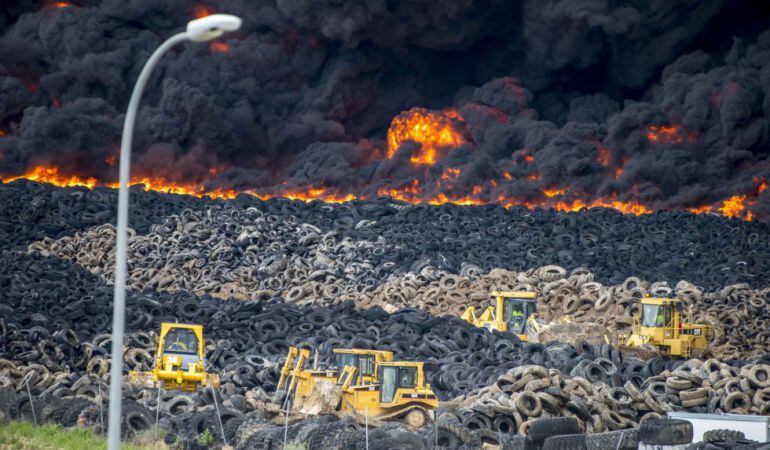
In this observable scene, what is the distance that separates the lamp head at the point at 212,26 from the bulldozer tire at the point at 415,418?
12692 millimetres

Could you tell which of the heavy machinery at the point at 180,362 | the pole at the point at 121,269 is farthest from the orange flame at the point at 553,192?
the pole at the point at 121,269

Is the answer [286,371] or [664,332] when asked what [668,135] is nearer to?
[664,332]

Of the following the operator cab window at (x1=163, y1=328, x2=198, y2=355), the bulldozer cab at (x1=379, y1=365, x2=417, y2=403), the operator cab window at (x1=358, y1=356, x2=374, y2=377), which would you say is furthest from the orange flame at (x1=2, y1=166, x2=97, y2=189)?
the bulldozer cab at (x1=379, y1=365, x2=417, y2=403)

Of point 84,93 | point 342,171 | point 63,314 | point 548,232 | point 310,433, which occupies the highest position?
point 84,93

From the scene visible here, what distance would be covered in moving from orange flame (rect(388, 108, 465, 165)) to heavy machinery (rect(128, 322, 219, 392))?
46011mm

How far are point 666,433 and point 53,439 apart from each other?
1120 centimetres

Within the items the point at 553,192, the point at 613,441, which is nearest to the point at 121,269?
the point at 613,441

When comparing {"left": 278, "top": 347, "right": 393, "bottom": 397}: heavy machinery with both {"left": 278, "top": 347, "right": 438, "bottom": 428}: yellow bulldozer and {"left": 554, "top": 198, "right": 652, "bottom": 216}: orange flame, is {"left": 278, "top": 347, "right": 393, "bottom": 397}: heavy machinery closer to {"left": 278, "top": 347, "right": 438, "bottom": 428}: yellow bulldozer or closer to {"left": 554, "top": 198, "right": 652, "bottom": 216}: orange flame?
{"left": 278, "top": 347, "right": 438, "bottom": 428}: yellow bulldozer

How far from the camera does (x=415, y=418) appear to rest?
2358 cm

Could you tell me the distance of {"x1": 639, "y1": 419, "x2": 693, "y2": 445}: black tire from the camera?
17.9m

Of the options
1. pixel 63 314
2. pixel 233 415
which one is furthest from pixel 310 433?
pixel 63 314

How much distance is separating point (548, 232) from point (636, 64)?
86.3 ft

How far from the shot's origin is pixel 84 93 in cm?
6844

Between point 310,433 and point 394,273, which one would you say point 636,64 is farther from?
point 310,433
